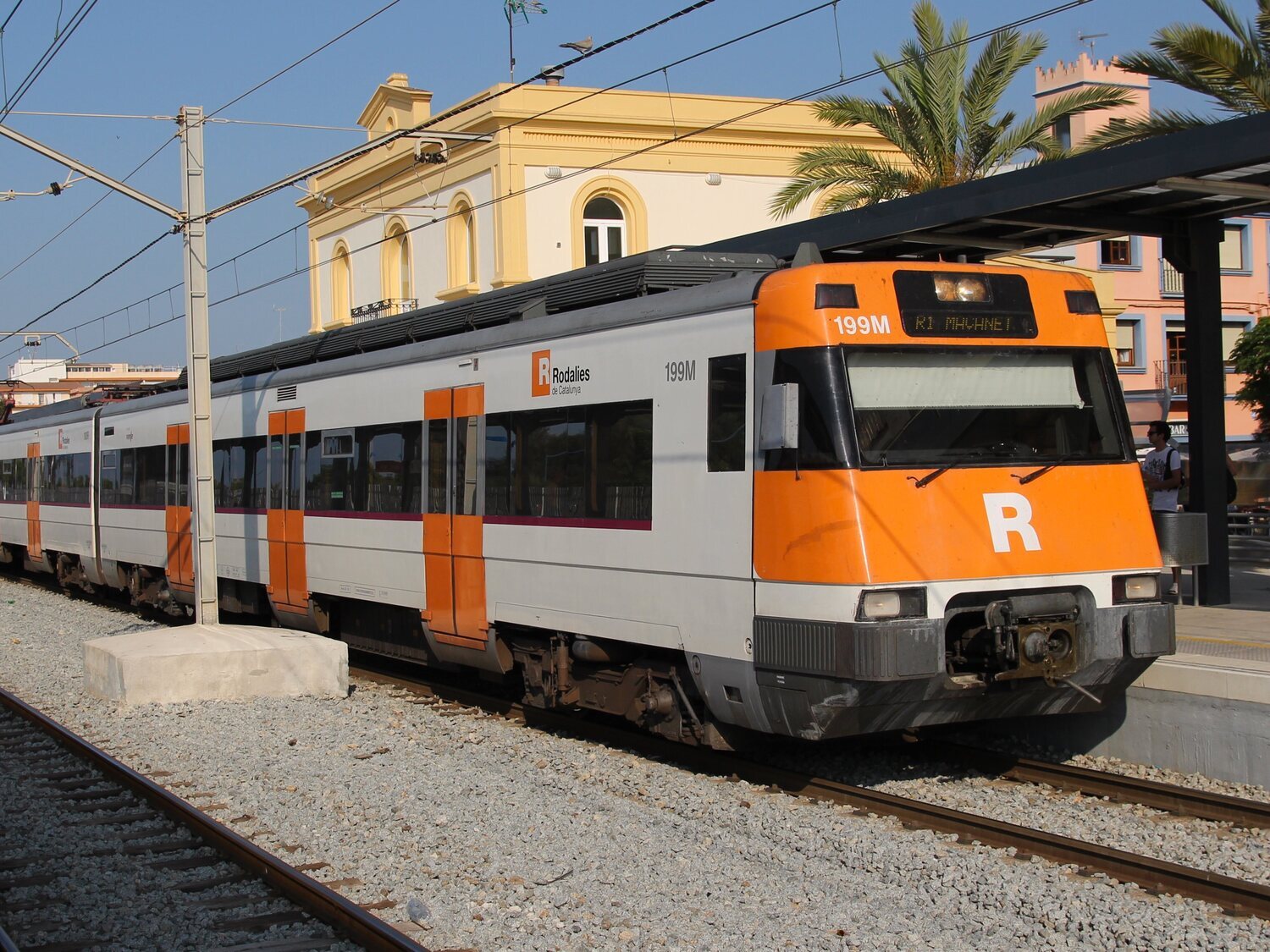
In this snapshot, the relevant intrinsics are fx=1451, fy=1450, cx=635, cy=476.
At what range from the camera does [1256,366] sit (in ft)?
104

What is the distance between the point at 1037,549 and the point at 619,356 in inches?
115

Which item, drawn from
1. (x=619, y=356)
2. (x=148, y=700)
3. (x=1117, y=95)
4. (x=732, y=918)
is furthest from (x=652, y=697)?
(x=1117, y=95)

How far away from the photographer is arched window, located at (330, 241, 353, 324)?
3938 cm

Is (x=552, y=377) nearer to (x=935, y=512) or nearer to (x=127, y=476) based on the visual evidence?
(x=935, y=512)

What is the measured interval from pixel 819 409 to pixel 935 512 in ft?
2.74

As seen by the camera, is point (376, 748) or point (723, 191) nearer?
point (376, 748)

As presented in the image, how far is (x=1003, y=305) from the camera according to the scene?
8375mm

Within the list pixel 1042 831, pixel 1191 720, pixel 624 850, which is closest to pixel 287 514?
pixel 624 850

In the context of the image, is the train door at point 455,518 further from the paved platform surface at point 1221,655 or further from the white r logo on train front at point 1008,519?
the paved platform surface at point 1221,655

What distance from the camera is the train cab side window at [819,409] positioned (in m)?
7.74

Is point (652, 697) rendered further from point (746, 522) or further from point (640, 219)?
point (640, 219)

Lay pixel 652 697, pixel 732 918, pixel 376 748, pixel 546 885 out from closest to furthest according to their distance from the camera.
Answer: pixel 732 918, pixel 546 885, pixel 652 697, pixel 376 748

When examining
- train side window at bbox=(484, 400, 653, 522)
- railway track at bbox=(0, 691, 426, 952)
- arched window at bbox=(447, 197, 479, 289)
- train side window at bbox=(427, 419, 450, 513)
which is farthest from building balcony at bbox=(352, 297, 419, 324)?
railway track at bbox=(0, 691, 426, 952)

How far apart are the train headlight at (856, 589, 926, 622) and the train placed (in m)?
0.01
